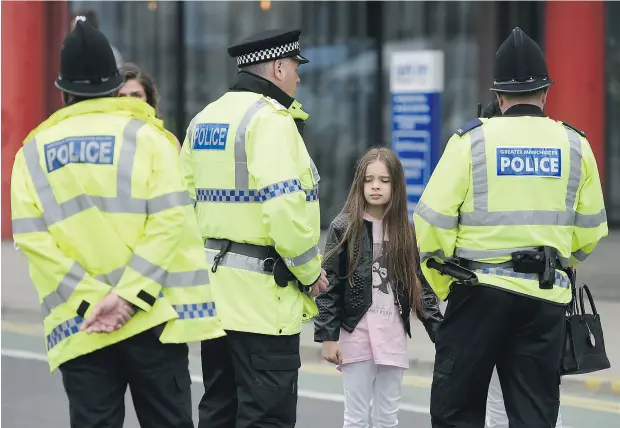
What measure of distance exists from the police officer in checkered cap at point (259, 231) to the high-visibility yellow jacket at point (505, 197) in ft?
1.73

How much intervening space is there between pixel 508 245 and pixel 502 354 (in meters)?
0.47

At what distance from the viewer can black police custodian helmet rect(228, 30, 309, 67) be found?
17.0 ft

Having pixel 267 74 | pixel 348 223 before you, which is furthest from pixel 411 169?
pixel 267 74

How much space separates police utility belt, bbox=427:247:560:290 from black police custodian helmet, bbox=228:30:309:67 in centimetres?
112

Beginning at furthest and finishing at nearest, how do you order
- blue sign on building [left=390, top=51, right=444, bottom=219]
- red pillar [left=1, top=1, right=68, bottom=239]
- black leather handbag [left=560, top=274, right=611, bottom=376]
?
red pillar [left=1, top=1, right=68, bottom=239] → blue sign on building [left=390, top=51, right=444, bottom=219] → black leather handbag [left=560, top=274, right=611, bottom=376]

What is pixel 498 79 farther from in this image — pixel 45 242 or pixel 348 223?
pixel 45 242

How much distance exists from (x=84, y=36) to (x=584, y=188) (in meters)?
2.22

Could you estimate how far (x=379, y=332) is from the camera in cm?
585

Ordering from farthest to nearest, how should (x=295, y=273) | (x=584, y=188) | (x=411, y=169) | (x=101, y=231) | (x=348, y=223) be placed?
(x=411, y=169) < (x=348, y=223) < (x=584, y=188) < (x=295, y=273) < (x=101, y=231)

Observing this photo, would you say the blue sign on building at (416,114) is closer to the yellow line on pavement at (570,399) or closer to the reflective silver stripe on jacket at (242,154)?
the yellow line on pavement at (570,399)

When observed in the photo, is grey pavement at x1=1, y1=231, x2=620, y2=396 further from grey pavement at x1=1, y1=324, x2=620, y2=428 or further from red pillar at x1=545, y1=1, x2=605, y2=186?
red pillar at x1=545, y1=1, x2=605, y2=186

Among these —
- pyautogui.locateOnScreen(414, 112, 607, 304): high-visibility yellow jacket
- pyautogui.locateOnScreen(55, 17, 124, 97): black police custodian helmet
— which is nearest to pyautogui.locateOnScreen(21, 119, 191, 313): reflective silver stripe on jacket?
pyautogui.locateOnScreen(55, 17, 124, 97): black police custodian helmet

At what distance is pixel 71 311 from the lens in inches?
169

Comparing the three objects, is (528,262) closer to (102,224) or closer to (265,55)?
(265,55)
